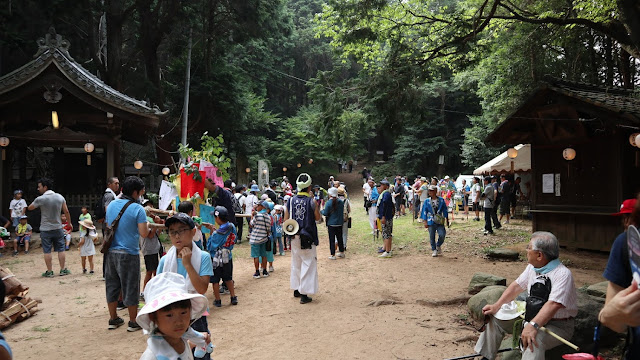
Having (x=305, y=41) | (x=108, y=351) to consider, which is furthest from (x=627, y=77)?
(x=305, y=41)

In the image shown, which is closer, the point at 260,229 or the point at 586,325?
the point at 586,325

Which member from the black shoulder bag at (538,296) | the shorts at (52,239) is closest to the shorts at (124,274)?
the shorts at (52,239)

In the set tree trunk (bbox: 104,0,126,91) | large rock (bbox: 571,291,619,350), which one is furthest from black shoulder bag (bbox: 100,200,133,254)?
tree trunk (bbox: 104,0,126,91)

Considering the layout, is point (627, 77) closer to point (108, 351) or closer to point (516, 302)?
point (516, 302)

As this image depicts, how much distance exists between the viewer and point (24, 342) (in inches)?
193

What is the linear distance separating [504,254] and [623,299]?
8137 millimetres

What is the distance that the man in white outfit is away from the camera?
21.1 feet

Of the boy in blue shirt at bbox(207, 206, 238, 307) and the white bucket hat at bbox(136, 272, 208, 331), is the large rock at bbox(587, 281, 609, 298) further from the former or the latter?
the white bucket hat at bbox(136, 272, 208, 331)

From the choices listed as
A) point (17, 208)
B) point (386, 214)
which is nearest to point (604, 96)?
point (386, 214)

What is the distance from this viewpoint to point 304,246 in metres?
6.45

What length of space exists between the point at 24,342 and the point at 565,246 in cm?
1106

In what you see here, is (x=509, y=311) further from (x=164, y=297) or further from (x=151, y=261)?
(x=151, y=261)

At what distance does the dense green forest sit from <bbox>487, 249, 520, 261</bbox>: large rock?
11.9ft

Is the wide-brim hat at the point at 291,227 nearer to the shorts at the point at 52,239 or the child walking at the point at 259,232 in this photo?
the child walking at the point at 259,232
